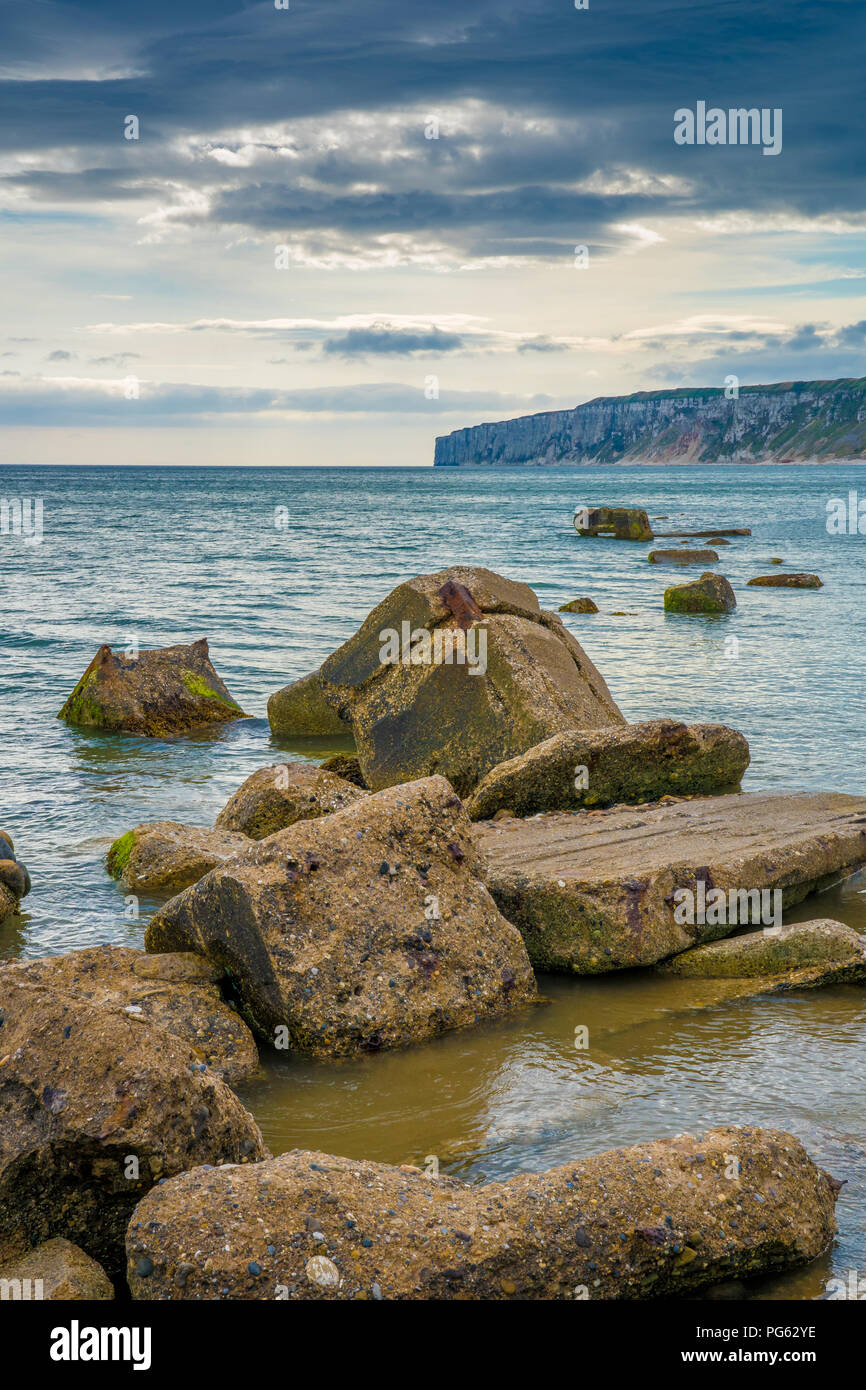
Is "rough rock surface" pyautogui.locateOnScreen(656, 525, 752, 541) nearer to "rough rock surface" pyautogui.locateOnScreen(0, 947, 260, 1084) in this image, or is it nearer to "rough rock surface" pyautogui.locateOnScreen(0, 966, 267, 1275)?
"rough rock surface" pyautogui.locateOnScreen(0, 947, 260, 1084)

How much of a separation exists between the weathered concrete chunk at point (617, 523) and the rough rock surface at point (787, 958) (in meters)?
43.8

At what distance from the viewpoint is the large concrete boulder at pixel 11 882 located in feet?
26.9

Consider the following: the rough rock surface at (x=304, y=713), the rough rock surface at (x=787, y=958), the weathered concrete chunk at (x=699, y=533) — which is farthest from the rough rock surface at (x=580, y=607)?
the weathered concrete chunk at (x=699, y=533)

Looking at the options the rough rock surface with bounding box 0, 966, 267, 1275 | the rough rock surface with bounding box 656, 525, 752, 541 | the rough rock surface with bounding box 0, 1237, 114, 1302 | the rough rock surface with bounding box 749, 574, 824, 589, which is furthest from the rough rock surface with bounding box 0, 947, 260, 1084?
the rough rock surface with bounding box 656, 525, 752, 541

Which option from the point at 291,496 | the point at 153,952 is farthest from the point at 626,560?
the point at 291,496

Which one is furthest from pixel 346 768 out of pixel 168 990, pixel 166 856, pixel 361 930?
pixel 168 990

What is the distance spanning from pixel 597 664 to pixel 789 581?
13502mm

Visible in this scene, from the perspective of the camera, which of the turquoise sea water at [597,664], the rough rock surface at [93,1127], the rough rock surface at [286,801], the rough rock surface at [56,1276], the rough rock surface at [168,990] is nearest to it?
the rough rock surface at [56,1276]

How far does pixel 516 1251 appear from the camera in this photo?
3.86 metres

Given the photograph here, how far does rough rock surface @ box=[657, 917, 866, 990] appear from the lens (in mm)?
6750

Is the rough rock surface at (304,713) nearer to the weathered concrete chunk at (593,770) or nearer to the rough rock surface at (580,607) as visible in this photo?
the weathered concrete chunk at (593,770)

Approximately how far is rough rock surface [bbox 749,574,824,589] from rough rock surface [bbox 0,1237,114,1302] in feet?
93.7

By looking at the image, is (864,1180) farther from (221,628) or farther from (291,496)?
(291,496)
